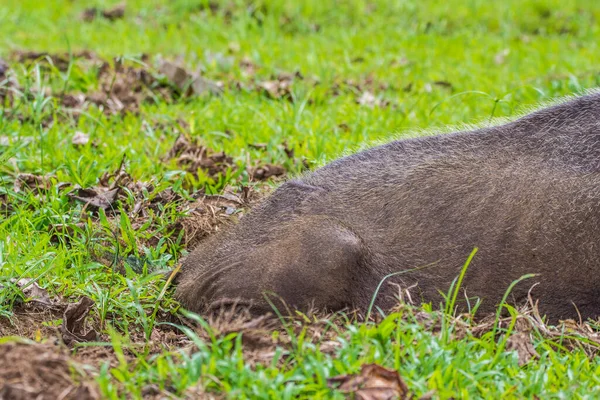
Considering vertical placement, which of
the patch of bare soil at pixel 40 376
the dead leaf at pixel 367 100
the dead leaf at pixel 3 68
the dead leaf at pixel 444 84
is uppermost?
the patch of bare soil at pixel 40 376

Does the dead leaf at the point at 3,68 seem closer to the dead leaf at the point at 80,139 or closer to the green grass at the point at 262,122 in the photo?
the green grass at the point at 262,122

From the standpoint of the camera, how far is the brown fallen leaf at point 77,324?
3453mm

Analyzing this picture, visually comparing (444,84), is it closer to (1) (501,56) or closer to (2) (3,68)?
(1) (501,56)

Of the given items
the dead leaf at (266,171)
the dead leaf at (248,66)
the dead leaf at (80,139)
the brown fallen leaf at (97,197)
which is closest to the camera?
the brown fallen leaf at (97,197)

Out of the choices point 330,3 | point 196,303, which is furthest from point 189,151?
point 330,3

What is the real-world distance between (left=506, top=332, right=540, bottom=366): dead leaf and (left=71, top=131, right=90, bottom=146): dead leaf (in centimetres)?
313

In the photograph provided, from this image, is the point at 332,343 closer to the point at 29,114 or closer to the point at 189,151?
the point at 189,151

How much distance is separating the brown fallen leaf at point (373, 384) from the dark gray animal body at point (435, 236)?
0.82 metres

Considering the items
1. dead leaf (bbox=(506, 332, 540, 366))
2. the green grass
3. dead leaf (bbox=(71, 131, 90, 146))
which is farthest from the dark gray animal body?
dead leaf (bbox=(71, 131, 90, 146))

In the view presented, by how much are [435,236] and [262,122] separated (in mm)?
2632

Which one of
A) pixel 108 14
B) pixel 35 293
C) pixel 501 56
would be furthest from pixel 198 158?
pixel 108 14

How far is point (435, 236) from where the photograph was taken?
3.62 metres

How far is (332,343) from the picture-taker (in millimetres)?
2889

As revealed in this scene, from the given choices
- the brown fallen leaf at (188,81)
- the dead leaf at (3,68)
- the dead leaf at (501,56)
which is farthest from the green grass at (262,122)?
the dead leaf at (3,68)
